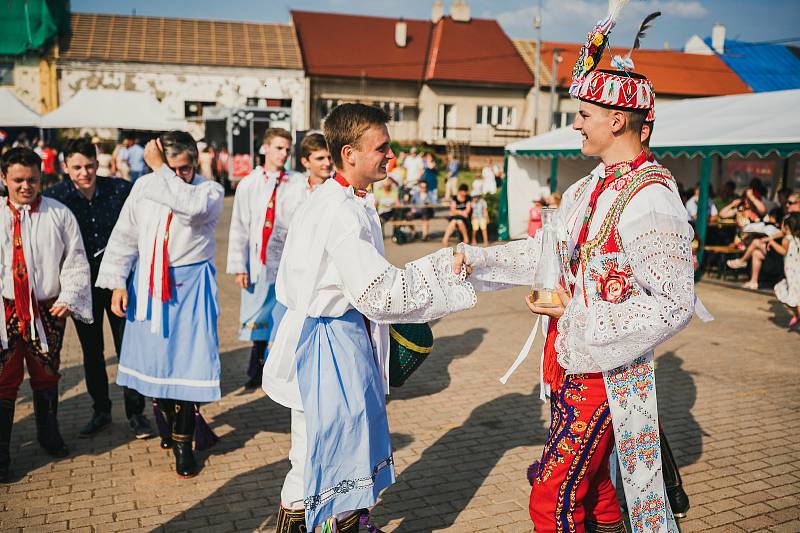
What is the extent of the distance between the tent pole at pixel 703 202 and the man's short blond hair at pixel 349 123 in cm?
999

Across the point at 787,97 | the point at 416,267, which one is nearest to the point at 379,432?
the point at 416,267

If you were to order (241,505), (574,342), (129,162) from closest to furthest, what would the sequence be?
1. (574,342)
2. (241,505)
3. (129,162)

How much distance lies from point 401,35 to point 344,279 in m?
37.8

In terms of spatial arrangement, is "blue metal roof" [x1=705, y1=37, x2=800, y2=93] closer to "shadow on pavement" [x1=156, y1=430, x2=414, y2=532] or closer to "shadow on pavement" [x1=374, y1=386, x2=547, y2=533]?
"shadow on pavement" [x1=374, y1=386, x2=547, y2=533]

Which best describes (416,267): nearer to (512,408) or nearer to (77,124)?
(512,408)

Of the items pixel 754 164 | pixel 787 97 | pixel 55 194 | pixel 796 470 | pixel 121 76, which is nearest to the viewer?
pixel 796 470

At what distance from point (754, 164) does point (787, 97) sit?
7.59 m

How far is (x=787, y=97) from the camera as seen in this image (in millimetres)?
11953

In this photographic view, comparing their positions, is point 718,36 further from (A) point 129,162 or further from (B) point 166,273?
(B) point 166,273

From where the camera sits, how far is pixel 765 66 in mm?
35750

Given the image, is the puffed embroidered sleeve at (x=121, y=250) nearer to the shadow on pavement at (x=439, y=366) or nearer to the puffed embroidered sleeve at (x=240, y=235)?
the puffed embroidered sleeve at (x=240, y=235)

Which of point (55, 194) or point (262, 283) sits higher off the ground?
point (55, 194)

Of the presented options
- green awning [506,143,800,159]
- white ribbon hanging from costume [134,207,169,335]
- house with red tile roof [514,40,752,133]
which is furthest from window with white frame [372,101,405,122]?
white ribbon hanging from costume [134,207,169,335]

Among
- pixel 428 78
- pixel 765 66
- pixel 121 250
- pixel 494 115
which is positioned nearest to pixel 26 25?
pixel 428 78
